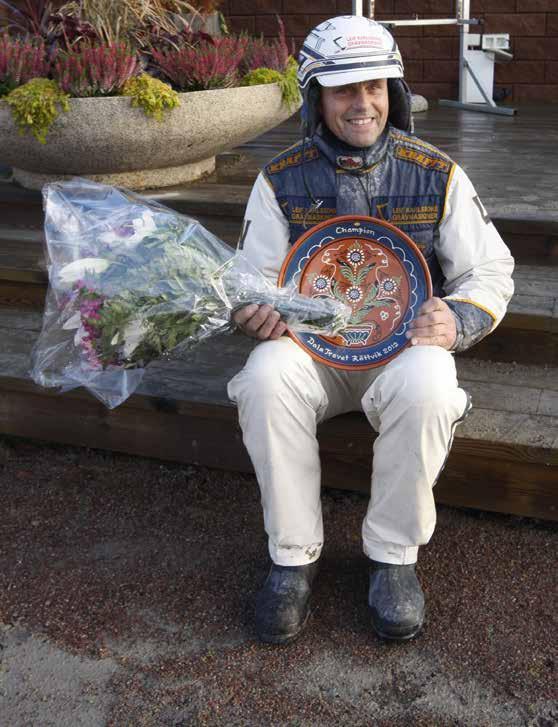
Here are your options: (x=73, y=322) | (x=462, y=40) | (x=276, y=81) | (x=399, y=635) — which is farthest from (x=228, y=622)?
(x=462, y=40)

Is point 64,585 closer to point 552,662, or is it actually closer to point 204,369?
point 204,369

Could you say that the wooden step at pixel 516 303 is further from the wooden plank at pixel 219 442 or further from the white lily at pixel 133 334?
the white lily at pixel 133 334

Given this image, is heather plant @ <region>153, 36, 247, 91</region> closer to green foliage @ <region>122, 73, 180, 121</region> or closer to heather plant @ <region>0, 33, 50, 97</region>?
green foliage @ <region>122, 73, 180, 121</region>

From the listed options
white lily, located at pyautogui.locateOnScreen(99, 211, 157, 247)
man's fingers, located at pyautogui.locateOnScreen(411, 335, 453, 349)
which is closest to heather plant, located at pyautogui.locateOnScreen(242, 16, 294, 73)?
white lily, located at pyautogui.locateOnScreen(99, 211, 157, 247)

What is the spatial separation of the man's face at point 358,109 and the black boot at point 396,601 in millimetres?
1183

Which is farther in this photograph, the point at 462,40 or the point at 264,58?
the point at 462,40

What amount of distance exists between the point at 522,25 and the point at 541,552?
5777 millimetres

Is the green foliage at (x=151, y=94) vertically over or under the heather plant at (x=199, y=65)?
under

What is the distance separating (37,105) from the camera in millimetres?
3873

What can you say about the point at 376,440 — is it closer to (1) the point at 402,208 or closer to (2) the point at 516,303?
(1) the point at 402,208

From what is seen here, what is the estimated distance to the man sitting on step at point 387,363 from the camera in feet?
7.49

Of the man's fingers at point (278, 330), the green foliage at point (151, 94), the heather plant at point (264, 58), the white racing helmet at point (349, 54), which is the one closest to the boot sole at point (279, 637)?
the man's fingers at point (278, 330)

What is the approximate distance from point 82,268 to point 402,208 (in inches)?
36.1

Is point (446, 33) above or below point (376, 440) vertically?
above
